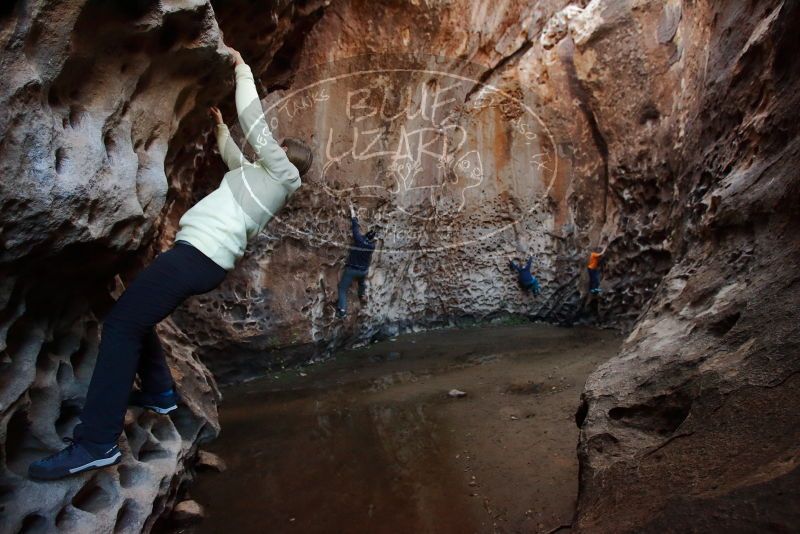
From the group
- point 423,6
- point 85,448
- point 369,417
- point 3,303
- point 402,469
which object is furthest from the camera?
point 423,6

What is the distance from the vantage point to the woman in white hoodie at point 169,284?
5.86 feet

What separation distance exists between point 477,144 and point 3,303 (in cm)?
→ 672

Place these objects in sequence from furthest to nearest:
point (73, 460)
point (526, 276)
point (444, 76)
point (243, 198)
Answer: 1. point (526, 276)
2. point (444, 76)
3. point (243, 198)
4. point (73, 460)

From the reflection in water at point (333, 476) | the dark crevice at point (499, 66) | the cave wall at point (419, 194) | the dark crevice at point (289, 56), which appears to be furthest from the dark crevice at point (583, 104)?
the reflection in water at point (333, 476)

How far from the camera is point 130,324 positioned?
1.87m

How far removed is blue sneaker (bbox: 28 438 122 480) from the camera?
168 cm

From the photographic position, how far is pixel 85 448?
1.76 m

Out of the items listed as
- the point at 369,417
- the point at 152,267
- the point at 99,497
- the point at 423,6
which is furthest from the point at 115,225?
the point at 423,6

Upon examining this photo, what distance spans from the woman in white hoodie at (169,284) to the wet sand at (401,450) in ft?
2.11

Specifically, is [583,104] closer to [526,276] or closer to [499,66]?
[499,66]

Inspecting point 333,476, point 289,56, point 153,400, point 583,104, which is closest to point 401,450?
point 333,476

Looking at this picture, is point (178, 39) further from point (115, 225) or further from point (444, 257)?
point (444, 257)

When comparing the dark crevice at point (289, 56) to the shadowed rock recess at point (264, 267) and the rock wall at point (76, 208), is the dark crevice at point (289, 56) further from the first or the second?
the rock wall at point (76, 208)

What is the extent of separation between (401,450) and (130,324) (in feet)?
Answer: 5.15
